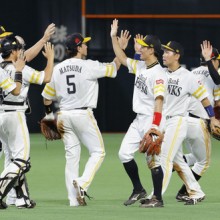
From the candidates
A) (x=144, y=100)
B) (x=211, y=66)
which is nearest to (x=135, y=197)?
(x=144, y=100)

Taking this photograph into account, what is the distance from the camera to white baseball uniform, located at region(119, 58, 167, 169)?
36.9 ft

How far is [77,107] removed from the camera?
12.0m

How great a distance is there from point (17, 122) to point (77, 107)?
3.29 feet

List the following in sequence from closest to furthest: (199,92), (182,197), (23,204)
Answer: (23,204) < (199,92) < (182,197)

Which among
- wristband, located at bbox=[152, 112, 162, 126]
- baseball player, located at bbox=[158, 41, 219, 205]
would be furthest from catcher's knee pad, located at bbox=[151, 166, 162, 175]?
wristband, located at bbox=[152, 112, 162, 126]

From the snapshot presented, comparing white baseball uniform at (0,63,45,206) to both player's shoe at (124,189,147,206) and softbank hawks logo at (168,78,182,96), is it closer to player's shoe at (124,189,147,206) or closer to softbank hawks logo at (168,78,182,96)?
player's shoe at (124,189,147,206)

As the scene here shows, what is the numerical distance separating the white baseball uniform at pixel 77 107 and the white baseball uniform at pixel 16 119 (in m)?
0.71

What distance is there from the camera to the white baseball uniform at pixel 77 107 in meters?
12.0

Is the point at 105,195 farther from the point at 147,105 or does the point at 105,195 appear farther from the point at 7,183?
the point at 7,183

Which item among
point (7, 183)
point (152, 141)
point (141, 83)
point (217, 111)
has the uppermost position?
point (141, 83)

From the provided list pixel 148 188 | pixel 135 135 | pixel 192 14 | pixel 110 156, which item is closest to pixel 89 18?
pixel 192 14

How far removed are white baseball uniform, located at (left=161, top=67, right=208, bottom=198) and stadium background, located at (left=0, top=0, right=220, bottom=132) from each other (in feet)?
44.8

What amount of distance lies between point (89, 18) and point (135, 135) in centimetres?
1428

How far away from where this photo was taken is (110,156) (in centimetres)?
1889
